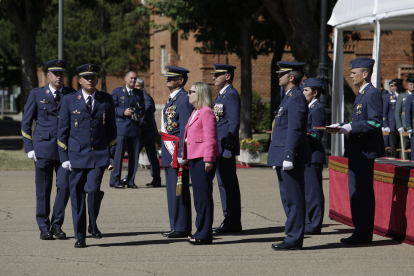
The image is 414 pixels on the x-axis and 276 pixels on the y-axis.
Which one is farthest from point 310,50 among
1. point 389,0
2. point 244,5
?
point 389,0

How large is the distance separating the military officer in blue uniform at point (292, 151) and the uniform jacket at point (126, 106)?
536cm

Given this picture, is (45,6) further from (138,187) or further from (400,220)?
(400,220)

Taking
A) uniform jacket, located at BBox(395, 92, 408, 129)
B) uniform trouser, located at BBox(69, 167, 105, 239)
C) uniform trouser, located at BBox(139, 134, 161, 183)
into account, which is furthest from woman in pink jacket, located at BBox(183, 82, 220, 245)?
uniform jacket, located at BBox(395, 92, 408, 129)

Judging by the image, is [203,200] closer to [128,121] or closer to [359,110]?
[359,110]

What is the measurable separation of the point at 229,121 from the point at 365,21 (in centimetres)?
449

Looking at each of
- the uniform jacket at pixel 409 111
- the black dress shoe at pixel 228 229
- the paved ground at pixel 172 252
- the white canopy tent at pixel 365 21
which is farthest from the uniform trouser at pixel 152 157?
the uniform jacket at pixel 409 111

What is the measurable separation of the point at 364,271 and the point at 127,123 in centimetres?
682

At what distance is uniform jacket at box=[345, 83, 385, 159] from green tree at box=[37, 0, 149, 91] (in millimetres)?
Result: 35950

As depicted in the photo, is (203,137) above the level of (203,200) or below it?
above

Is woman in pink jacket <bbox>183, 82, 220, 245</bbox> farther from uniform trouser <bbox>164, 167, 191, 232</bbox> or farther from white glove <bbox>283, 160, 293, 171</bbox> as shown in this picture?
white glove <bbox>283, 160, 293, 171</bbox>

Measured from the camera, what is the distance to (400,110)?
15227 millimetres

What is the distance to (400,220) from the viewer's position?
7.05m

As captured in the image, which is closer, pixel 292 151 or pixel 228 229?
pixel 292 151

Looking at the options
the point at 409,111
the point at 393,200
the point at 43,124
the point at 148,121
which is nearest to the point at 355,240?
the point at 393,200
